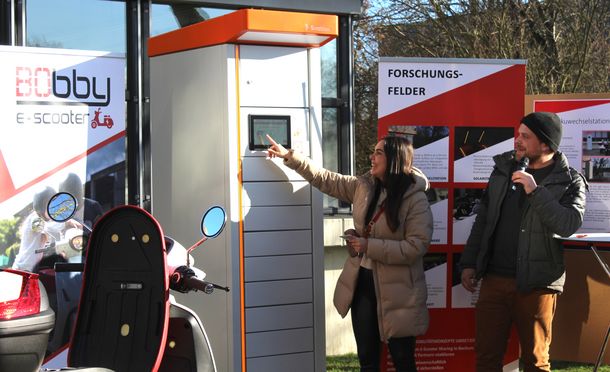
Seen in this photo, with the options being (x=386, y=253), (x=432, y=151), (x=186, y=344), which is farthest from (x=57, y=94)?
(x=432, y=151)

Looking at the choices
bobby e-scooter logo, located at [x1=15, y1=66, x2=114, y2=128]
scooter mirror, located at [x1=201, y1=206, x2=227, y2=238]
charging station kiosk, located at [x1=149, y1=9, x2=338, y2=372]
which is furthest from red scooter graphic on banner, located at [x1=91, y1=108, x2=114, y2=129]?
scooter mirror, located at [x1=201, y1=206, x2=227, y2=238]

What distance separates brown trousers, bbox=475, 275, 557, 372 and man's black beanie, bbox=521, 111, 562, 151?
79 centimetres

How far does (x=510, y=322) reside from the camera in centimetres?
489

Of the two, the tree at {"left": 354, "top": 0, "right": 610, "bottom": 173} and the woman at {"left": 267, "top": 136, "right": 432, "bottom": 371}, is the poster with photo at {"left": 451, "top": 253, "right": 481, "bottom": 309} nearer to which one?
the woman at {"left": 267, "top": 136, "right": 432, "bottom": 371}

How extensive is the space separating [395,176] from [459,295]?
1051 millimetres

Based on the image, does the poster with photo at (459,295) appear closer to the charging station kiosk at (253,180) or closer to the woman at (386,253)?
the woman at (386,253)

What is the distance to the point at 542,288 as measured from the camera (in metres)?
4.70

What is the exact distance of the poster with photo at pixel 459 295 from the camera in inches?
215

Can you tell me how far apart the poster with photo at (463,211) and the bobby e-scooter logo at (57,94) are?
2.17 metres

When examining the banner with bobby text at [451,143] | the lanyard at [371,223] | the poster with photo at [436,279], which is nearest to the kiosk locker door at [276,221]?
the lanyard at [371,223]

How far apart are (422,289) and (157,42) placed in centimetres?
213

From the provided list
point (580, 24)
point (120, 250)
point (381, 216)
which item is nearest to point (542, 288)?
point (381, 216)

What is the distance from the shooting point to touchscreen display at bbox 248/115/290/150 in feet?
15.7

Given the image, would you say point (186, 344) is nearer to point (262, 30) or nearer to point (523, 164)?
point (262, 30)
